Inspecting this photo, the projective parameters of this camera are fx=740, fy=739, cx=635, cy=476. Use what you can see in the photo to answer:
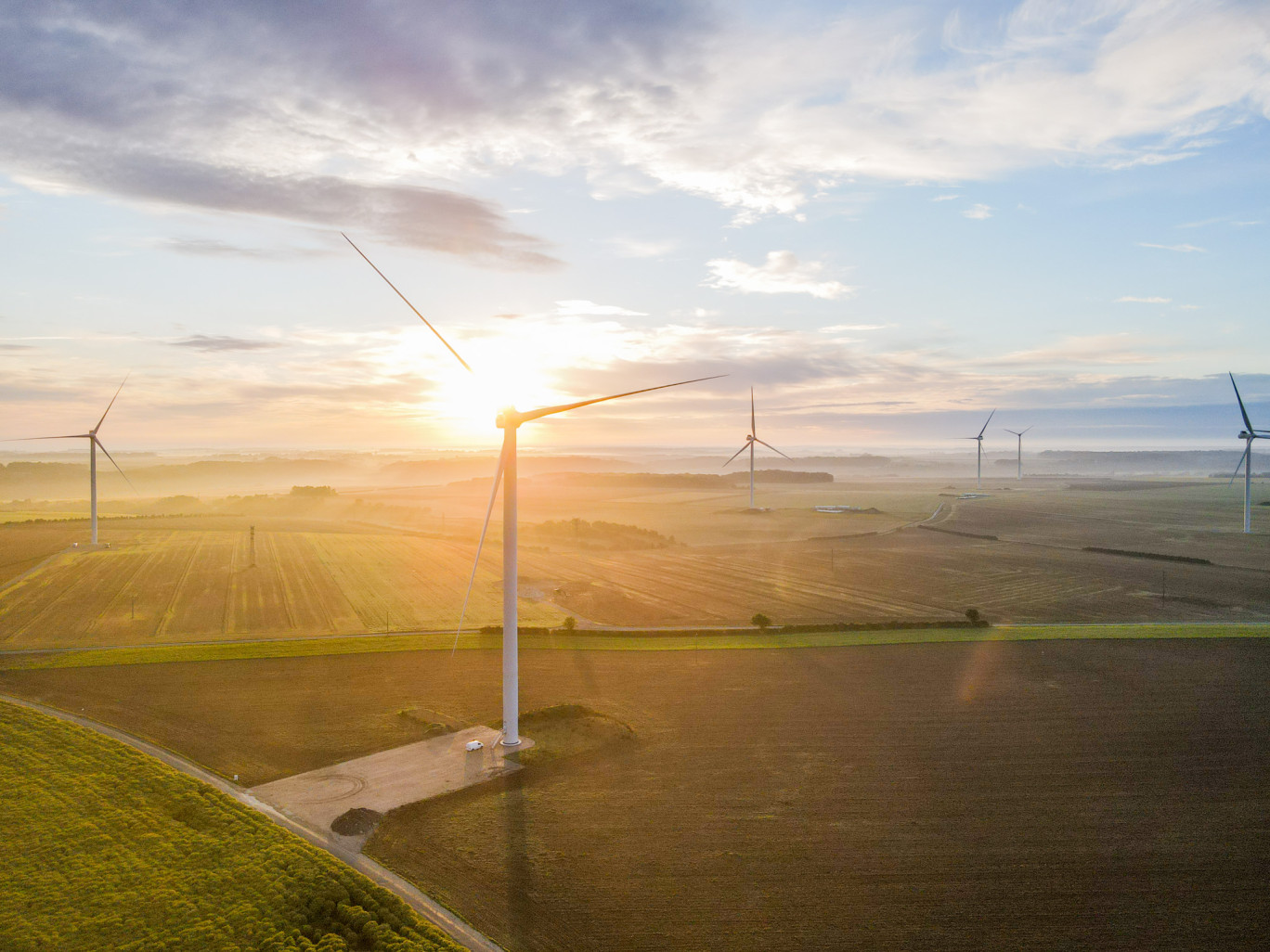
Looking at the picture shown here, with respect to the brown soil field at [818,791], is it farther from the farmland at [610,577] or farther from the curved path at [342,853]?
the farmland at [610,577]

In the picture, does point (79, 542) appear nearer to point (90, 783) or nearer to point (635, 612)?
point (635, 612)

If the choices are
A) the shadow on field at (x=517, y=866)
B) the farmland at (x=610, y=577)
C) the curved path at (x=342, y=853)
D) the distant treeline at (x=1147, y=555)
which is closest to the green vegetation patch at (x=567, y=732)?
the shadow on field at (x=517, y=866)

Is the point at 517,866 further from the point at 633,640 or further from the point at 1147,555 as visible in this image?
the point at 1147,555

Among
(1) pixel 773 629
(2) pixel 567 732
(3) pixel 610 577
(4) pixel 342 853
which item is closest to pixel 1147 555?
(1) pixel 773 629

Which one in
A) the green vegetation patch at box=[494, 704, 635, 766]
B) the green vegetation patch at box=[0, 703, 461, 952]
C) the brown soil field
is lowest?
the brown soil field

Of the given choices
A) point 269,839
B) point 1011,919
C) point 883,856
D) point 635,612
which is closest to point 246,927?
point 269,839

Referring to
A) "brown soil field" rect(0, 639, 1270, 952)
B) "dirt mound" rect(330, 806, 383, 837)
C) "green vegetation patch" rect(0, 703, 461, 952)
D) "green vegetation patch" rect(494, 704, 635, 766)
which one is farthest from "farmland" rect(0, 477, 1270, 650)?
"dirt mound" rect(330, 806, 383, 837)

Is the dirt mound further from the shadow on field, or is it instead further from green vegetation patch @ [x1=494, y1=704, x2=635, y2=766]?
green vegetation patch @ [x1=494, y1=704, x2=635, y2=766]
